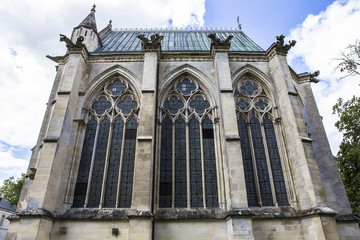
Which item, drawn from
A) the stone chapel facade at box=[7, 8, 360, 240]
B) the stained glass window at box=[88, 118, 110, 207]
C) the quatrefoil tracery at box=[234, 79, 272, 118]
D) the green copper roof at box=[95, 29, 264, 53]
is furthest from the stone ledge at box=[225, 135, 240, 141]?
the green copper roof at box=[95, 29, 264, 53]

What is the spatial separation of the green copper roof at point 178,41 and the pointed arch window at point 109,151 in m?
4.16

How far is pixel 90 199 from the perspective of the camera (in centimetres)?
945

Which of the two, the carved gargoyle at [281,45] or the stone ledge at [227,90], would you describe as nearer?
the stone ledge at [227,90]

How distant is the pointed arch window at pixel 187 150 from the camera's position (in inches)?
373

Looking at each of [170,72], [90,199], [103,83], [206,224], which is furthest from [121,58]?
[206,224]

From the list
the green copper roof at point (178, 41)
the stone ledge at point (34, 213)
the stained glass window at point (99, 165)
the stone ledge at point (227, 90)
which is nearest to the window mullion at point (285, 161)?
the stone ledge at point (227, 90)

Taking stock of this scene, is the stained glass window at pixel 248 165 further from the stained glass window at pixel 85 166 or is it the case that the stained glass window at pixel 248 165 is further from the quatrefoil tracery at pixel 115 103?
the stained glass window at pixel 85 166

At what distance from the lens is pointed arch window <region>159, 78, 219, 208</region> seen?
31.1 feet

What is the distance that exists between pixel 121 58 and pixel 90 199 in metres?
7.21

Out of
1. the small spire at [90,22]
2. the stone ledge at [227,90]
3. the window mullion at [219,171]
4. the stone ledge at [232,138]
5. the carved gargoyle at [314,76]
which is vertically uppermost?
the small spire at [90,22]

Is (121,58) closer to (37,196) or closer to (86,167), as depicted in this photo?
(86,167)

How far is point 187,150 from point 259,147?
133 inches

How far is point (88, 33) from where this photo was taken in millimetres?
14148

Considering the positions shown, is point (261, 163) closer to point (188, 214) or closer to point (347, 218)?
point (347, 218)
